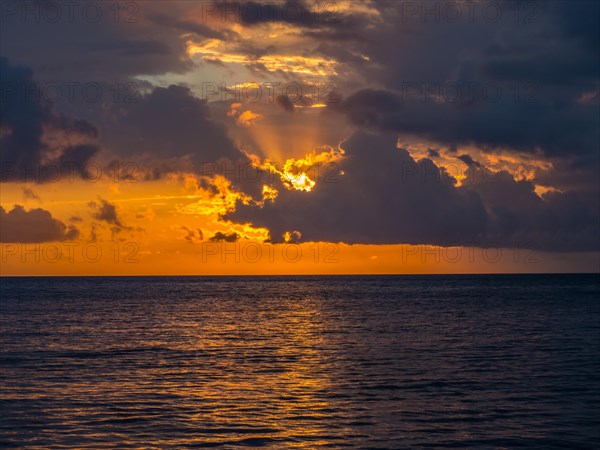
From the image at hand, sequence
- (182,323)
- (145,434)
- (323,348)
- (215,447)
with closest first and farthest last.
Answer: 1. (215,447)
2. (145,434)
3. (323,348)
4. (182,323)

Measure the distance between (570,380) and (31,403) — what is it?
31.9 metres

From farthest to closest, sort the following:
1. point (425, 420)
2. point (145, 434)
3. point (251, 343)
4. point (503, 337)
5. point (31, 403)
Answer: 1. point (503, 337)
2. point (251, 343)
3. point (31, 403)
4. point (425, 420)
5. point (145, 434)

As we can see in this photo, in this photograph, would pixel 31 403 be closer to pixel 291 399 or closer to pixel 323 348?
pixel 291 399

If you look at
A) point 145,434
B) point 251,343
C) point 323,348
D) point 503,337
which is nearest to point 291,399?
point 145,434

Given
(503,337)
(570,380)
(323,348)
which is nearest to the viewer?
(570,380)

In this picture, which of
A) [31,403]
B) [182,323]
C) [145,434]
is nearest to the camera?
[145,434]

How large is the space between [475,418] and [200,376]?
2032 centimetres

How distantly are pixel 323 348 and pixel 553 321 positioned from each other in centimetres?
4452

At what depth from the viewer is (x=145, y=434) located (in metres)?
32.0

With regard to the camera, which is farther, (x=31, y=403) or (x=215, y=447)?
(x=31, y=403)

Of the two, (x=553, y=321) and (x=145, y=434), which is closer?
(x=145, y=434)

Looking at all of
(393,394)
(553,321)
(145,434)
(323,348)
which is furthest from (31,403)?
(553,321)

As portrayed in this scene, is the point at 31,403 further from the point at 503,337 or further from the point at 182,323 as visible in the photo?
the point at 182,323

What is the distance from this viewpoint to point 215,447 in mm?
29891
